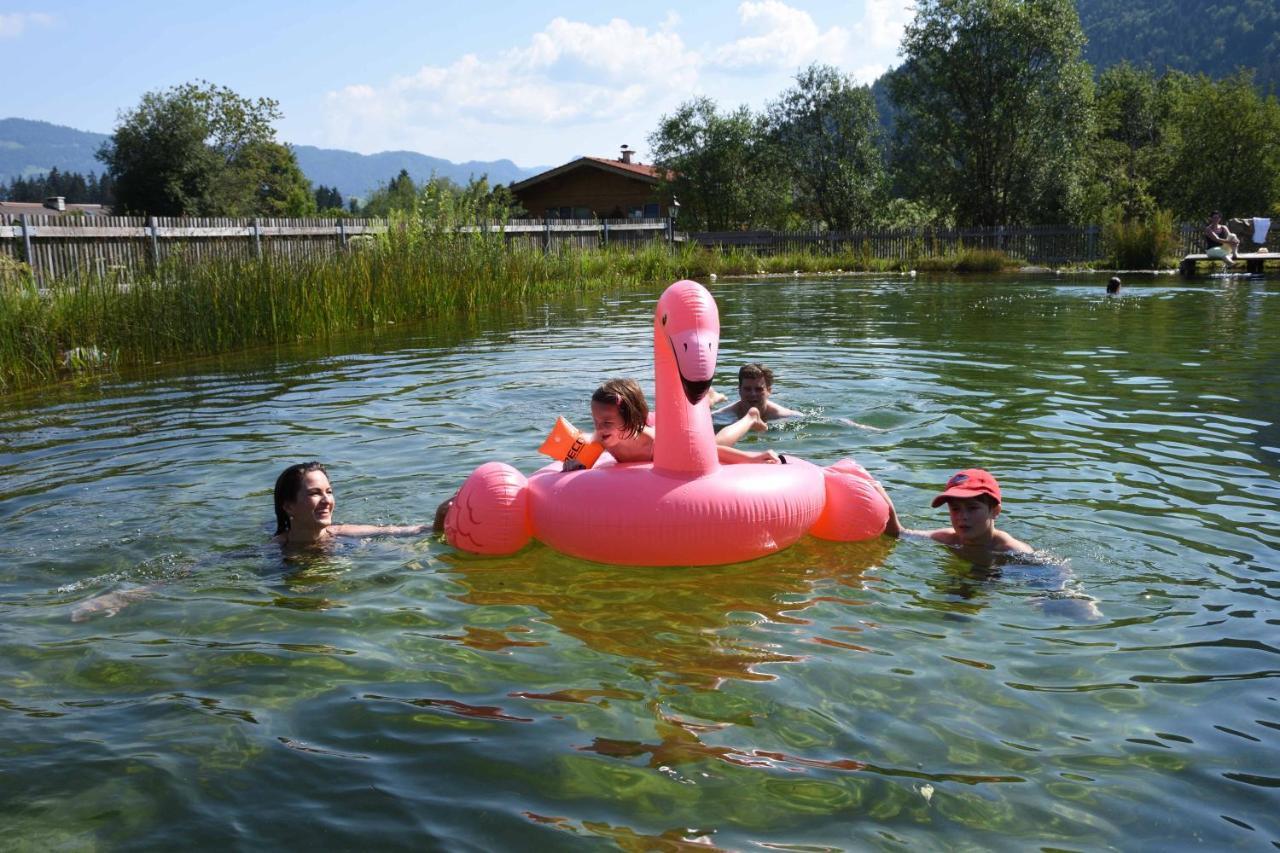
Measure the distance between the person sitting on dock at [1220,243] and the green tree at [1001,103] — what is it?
1260 cm

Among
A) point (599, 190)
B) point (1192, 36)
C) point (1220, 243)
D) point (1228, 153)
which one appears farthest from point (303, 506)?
point (1192, 36)

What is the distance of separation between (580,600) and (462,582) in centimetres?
68

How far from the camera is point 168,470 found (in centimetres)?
757

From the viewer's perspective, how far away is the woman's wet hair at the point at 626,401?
5.83m

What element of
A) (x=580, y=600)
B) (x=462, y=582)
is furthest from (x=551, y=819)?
(x=462, y=582)

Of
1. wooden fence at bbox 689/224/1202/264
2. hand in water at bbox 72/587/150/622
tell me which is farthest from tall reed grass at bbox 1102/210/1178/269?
hand in water at bbox 72/587/150/622

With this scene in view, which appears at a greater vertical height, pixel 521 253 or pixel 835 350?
pixel 521 253

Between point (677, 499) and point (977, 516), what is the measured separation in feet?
5.19

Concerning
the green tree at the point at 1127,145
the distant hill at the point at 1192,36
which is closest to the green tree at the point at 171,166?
the green tree at the point at 1127,145

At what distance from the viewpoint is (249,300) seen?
14.0 m

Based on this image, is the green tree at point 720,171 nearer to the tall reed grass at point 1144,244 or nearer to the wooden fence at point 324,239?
the wooden fence at point 324,239

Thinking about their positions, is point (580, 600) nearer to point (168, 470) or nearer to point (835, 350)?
point (168, 470)

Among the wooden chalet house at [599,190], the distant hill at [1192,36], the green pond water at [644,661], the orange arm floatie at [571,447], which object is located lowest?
the green pond water at [644,661]

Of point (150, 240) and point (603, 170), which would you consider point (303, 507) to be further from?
point (603, 170)
